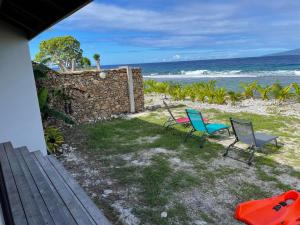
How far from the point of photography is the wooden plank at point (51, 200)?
2453mm

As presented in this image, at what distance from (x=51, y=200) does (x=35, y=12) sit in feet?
8.25

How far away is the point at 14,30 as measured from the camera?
4.41 m

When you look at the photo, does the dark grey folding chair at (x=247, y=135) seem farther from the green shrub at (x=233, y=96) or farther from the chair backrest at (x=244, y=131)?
the green shrub at (x=233, y=96)

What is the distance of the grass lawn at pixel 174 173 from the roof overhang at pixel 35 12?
270 centimetres

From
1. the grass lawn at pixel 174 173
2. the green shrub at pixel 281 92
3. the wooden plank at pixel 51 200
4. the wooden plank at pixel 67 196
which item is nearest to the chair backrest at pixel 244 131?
the grass lawn at pixel 174 173

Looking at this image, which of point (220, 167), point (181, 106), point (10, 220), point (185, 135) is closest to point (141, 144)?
point (185, 135)

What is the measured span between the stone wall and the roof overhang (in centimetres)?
434

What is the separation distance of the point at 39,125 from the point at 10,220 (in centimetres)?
285

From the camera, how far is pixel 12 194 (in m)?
2.87

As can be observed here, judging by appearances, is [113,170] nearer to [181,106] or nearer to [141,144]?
[141,144]

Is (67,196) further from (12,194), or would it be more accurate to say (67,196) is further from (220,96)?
(220,96)

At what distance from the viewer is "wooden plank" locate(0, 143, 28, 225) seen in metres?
2.39

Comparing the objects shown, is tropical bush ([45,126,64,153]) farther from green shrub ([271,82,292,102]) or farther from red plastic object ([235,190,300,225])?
green shrub ([271,82,292,102])

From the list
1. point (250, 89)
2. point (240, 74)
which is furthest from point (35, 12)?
point (240, 74)
